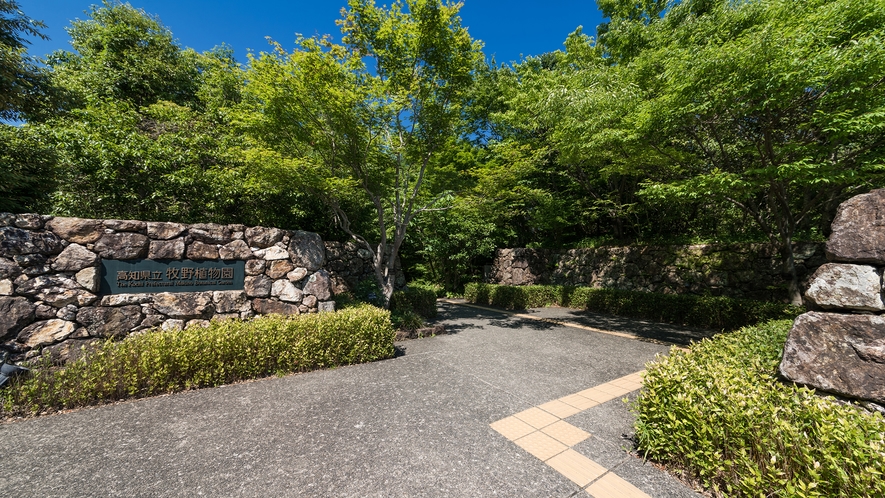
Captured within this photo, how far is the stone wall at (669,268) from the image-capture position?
8633 mm

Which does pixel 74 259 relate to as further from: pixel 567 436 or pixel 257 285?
pixel 567 436

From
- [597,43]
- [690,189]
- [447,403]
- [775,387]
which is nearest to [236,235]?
[447,403]

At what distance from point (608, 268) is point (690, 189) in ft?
22.5

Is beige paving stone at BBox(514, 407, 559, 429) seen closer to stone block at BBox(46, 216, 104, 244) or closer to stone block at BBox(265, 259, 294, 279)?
stone block at BBox(265, 259, 294, 279)

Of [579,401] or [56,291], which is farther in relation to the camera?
[56,291]

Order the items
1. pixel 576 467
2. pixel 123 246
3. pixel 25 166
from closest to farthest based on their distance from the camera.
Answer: pixel 576 467
pixel 123 246
pixel 25 166

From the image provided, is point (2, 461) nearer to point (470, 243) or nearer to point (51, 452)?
point (51, 452)

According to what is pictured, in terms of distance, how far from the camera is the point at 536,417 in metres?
3.48

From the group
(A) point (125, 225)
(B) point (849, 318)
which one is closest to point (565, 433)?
(B) point (849, 318)

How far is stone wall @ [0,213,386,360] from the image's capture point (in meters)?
4.26

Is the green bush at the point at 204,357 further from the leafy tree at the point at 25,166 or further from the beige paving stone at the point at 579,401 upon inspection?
the leafy tree at the point at 25,166

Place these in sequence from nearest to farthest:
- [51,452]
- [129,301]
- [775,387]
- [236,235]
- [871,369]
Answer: [871,369], [775,387], [51,452], [129,301], [236,235]

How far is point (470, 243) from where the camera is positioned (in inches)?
550

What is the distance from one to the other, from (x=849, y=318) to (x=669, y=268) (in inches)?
367
